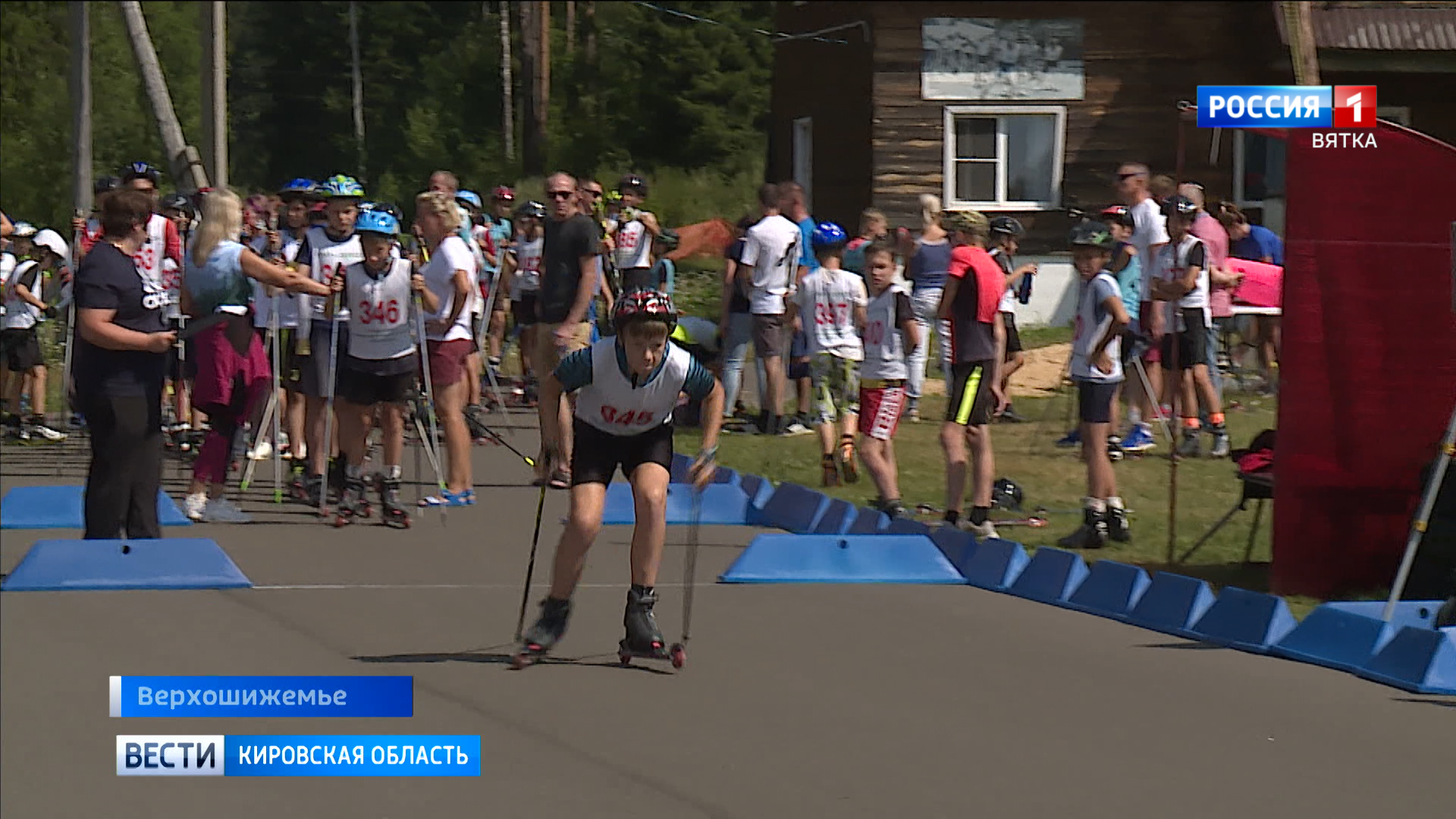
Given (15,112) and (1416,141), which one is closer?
(1416,141)

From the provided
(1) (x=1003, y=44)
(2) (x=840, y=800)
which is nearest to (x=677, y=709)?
(2) (x=840, y=800)

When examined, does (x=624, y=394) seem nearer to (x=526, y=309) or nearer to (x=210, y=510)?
(x=210, y=510)

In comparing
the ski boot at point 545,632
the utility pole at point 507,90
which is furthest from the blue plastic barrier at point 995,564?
the utility pole at point 507,90

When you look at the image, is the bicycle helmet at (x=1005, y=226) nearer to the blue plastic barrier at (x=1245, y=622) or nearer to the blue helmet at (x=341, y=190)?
the blue helmet at (x=341, y=190)

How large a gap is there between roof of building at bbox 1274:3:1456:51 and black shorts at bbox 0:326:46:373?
1583 cm

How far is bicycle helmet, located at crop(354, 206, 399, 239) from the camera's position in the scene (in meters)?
14.5

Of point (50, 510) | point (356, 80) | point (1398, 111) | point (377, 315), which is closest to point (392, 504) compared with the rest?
point (377, 315)

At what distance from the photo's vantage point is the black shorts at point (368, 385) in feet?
47.8

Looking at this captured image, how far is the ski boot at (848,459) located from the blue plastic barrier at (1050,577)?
14.5 feet

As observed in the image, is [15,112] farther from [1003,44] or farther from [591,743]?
[591,743]

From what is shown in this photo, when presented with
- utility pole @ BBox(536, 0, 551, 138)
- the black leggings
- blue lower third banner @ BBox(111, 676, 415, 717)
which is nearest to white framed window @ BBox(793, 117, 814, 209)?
utility pole @ BBox(536, 0, 551, 138)

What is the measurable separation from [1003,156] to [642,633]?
23.9 metres

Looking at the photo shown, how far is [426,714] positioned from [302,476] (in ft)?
26.1

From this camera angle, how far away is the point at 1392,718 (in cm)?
893
